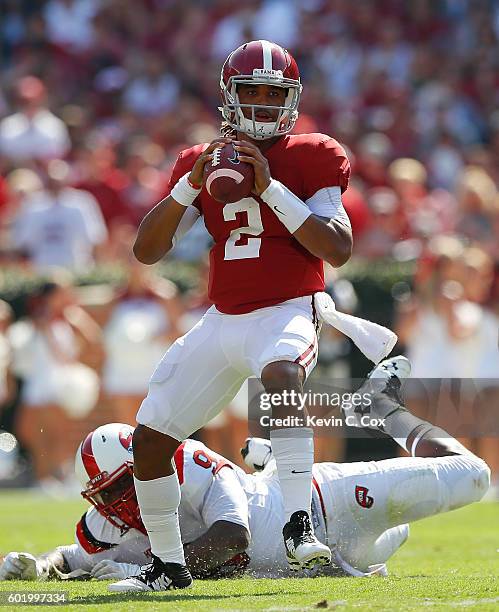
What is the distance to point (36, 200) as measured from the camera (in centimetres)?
1162

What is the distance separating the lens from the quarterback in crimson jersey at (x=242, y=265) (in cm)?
465

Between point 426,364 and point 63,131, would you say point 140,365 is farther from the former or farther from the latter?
point 63,131

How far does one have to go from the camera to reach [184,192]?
472 centimetres

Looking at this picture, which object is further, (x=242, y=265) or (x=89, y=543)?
(x=89, y=543)

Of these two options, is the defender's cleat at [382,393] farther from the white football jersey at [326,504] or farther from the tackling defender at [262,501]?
the white football jersey at [326,504]

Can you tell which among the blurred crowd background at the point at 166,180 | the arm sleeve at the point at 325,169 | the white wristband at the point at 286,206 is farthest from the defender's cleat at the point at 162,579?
the blurred crowd background at the point at 166,180

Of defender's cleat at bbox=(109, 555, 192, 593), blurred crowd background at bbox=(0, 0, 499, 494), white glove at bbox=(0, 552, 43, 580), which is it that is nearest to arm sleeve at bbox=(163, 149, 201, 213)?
defender's cleat at bbox=(109, 555, 192, 593)

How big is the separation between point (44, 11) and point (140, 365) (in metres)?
6.28

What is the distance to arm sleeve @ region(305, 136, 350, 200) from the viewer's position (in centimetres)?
473

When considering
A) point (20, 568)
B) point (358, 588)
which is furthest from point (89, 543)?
point (358, 588)

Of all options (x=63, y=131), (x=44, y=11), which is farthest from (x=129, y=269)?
(x=44, y=11)

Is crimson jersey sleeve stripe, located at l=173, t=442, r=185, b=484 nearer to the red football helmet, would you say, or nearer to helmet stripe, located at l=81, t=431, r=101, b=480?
helmet stripe, located at l=81, t=431, r=101, b=480

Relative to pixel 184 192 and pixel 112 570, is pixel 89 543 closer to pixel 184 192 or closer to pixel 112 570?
pixel 112 570

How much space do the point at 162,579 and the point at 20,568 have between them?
0.71m
